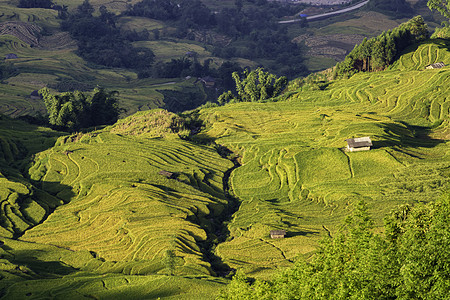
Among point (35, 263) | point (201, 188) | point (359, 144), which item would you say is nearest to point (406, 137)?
point (359, 144)

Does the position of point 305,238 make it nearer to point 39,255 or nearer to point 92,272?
point 92,272

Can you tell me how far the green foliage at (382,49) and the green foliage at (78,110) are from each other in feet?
114

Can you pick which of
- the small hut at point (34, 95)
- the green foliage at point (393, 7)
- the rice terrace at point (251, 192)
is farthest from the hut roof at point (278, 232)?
the green foliage at point (393, 7)

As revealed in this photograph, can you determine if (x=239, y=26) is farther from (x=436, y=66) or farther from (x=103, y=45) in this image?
(x=436, y=66)

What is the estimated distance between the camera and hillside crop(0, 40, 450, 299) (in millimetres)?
32375

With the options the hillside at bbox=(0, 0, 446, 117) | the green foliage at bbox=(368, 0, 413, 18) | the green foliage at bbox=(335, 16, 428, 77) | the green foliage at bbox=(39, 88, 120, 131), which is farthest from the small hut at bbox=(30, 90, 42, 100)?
the green foliage at bbox=(368, 0, 413, 18)

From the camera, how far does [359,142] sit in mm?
44438

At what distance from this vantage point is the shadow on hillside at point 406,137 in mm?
45441

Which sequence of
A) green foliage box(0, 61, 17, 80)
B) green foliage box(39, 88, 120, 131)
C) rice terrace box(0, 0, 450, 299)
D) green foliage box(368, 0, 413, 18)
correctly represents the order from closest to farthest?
rice terrace box(0, 0, 450, 299) → green foliage box(39, 88, 120, 131) → green foliage box(0, 61, 17, 80) → green foliage box(368, 0, 413, 18)

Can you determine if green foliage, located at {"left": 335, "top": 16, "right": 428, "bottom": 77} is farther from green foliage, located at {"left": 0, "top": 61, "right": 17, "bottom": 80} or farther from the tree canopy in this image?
green foliage, located at {"left": 0, "top": 61, "right": 17, "bottom": 80}

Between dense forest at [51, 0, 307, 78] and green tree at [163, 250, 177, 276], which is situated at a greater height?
green tree at [163, 250, 177, 276]

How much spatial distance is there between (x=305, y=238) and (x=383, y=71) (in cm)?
4253

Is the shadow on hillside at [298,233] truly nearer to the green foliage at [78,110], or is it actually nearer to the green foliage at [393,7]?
the green foliage at [78,110]

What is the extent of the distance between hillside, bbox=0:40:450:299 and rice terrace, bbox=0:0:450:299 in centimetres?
15
